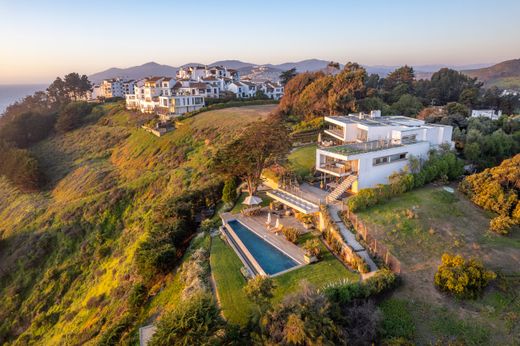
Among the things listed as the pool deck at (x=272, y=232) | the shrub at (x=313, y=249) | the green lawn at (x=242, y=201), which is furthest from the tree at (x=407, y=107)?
the shrub at (x=313, y=249)

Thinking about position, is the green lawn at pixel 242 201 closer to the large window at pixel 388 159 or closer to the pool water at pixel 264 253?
the pool water at pixel 264 253

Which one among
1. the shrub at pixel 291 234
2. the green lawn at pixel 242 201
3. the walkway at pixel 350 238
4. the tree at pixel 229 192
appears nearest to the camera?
the walkway at pixel 350 238

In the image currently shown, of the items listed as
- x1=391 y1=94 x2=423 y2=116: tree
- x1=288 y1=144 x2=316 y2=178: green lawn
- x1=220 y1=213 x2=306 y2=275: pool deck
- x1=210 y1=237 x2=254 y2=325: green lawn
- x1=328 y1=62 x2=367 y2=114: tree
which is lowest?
x1=210 y1=237 x2=254 y2=325: green lawn

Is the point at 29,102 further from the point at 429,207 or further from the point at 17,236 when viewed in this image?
the point at 429,207

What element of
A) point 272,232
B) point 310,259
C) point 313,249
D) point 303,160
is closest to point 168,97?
point 303,160

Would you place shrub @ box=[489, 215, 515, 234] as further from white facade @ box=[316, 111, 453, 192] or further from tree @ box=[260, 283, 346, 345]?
tree @ box=[260, 283, 346, 345]

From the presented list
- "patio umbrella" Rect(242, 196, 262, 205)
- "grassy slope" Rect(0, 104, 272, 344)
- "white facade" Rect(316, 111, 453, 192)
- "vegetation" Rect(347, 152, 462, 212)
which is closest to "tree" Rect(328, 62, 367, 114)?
"white facade" Rect(316, 111, 453, 192)

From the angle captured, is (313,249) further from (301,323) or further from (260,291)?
(301,323)
